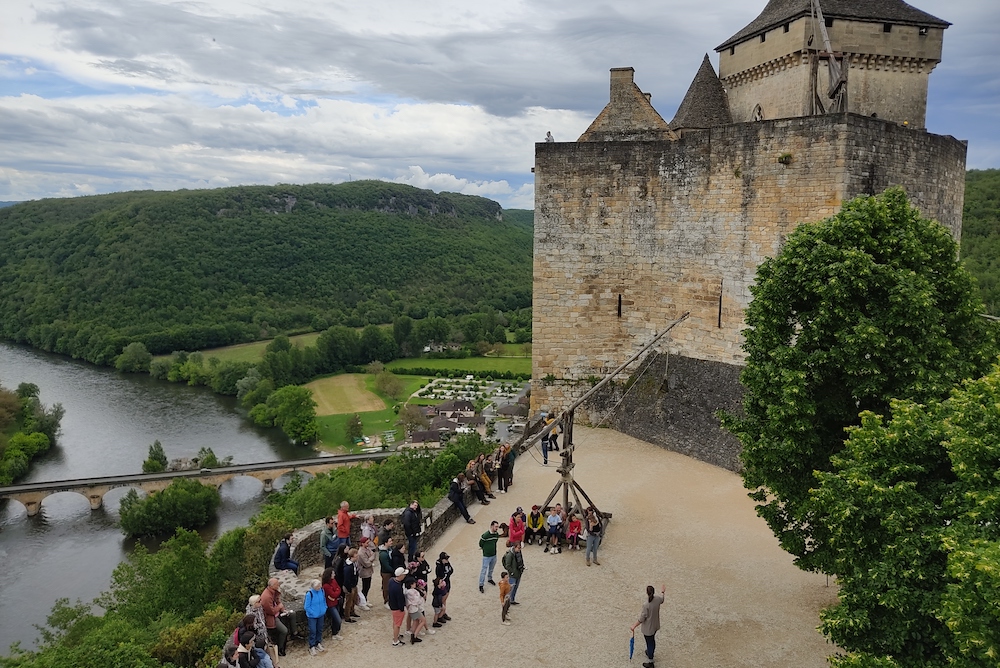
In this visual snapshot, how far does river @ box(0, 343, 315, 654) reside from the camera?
121ft

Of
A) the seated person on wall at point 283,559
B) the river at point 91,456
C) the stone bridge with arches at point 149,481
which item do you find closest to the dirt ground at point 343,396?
the river at point 91,456

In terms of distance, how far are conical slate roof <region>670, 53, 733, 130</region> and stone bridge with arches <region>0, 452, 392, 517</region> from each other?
30.8 m

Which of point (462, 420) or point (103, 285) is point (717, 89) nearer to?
point (462, 420)

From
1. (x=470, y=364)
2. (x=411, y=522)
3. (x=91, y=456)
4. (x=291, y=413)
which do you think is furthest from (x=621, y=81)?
(x=470, y=364)

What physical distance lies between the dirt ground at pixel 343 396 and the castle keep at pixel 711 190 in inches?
2223

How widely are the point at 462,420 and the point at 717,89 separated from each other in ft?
152

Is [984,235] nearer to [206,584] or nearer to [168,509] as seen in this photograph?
[206,584]

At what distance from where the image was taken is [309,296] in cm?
11450

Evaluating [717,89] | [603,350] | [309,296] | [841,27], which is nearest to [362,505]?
[603,350]

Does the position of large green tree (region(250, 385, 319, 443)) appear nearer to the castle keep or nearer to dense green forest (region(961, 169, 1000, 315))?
dense green forest (region(961, 169, 1000, 315))

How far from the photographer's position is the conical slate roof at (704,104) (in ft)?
65.5

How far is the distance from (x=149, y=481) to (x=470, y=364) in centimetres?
4737

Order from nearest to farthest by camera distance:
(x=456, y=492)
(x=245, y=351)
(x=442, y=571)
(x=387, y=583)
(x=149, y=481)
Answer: (x=442, y=571)
(x=387, y=583)
(x=456, y=492)
(x=149, y=481)
(x=245, y=351)

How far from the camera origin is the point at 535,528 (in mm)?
12164
